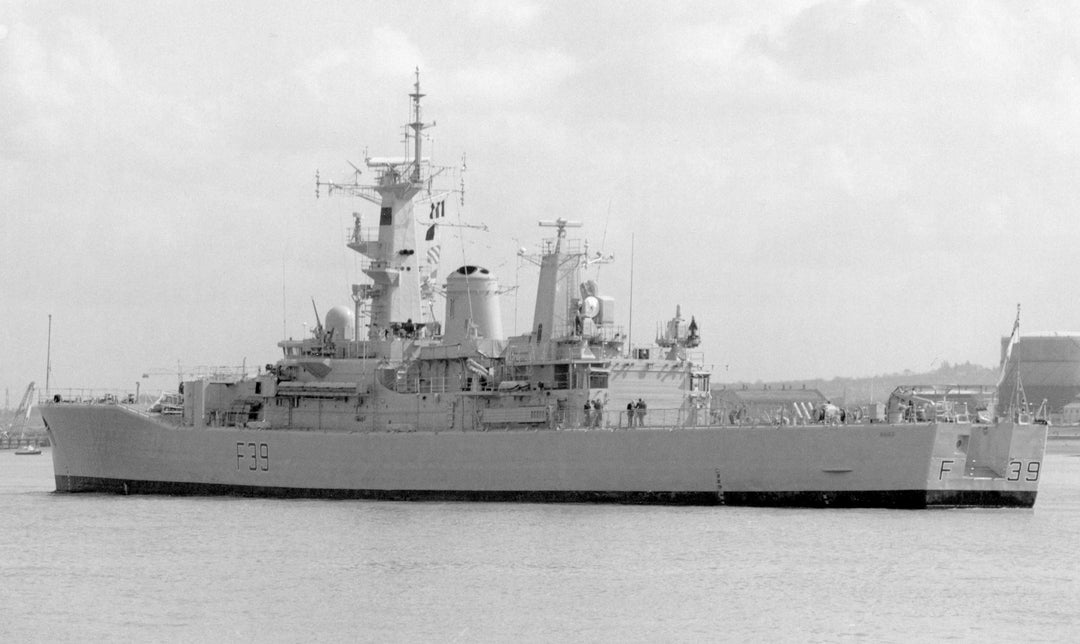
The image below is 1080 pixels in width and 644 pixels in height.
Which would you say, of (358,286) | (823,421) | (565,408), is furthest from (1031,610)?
(358,286)

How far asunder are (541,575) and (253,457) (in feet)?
56.0

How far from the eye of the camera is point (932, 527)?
31.4 metres

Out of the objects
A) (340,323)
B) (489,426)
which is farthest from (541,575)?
(340,323)

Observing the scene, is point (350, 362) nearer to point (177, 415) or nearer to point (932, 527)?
point (177, 415)

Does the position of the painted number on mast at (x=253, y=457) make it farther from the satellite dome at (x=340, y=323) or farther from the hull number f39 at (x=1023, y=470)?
the hull number f39 at (x=1023, y=470)

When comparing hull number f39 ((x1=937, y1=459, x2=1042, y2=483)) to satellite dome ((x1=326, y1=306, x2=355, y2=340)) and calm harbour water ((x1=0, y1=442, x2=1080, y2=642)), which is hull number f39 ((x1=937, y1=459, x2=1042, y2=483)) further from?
satellite dome ((x1=326, y1=306, x2=355, y2=340))

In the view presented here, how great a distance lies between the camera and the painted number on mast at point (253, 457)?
41.2 metres

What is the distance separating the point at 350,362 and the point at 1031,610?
846 inches

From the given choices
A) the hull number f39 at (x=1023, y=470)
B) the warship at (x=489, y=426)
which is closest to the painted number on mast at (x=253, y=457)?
the warship at (x=489, y=426)

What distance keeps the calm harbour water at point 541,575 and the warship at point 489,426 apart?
950 millimetres

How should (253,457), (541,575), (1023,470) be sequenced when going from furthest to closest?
(253,457) → (1023,470) → (541,575)

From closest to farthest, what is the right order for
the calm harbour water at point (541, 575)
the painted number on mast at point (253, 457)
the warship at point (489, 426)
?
the calm harbour water at point (541, 575)
the warship at point (489, 426)
the painted number on mast at point (253, 457)

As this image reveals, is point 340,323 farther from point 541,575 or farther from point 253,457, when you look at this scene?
point 541,575

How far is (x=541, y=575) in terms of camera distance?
26047mm
